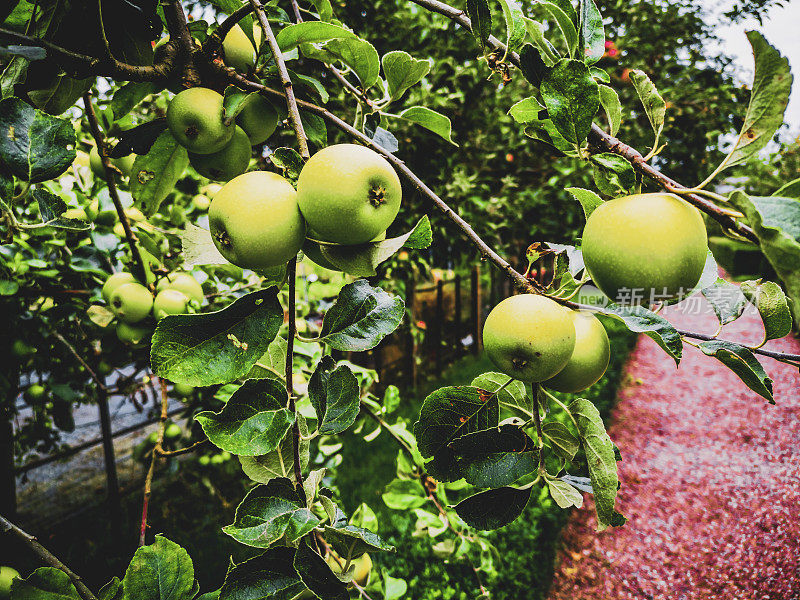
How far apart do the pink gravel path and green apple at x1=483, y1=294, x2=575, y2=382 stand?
3478mm

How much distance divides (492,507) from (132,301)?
97cm

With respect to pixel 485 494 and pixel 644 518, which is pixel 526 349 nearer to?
pixel 485 494

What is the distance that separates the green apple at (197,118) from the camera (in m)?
A: 0.68

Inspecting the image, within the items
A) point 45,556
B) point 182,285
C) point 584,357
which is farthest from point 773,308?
point 182,285

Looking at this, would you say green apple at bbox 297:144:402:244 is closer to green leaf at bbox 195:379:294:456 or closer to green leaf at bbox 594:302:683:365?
green leaf at bbox 195:379:294:456

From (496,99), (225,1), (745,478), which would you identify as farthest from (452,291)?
(225,1)

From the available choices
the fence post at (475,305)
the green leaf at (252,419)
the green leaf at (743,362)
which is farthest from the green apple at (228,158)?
the fence post at (475,305)

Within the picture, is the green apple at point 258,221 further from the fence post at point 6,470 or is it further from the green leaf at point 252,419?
the fence post at point 6,470

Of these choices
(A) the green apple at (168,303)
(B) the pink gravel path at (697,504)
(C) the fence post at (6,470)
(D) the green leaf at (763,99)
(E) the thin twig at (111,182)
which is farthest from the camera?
(B) the pink gravel path at (697,504)

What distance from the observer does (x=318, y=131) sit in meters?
0.80

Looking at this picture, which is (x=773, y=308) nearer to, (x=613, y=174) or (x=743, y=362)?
(x=743, y=362)

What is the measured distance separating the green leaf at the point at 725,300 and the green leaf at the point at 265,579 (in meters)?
0.73

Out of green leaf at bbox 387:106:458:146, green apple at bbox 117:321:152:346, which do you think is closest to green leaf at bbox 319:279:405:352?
green leaf at bbox 387:106:458:146

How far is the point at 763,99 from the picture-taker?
0.51 metres
